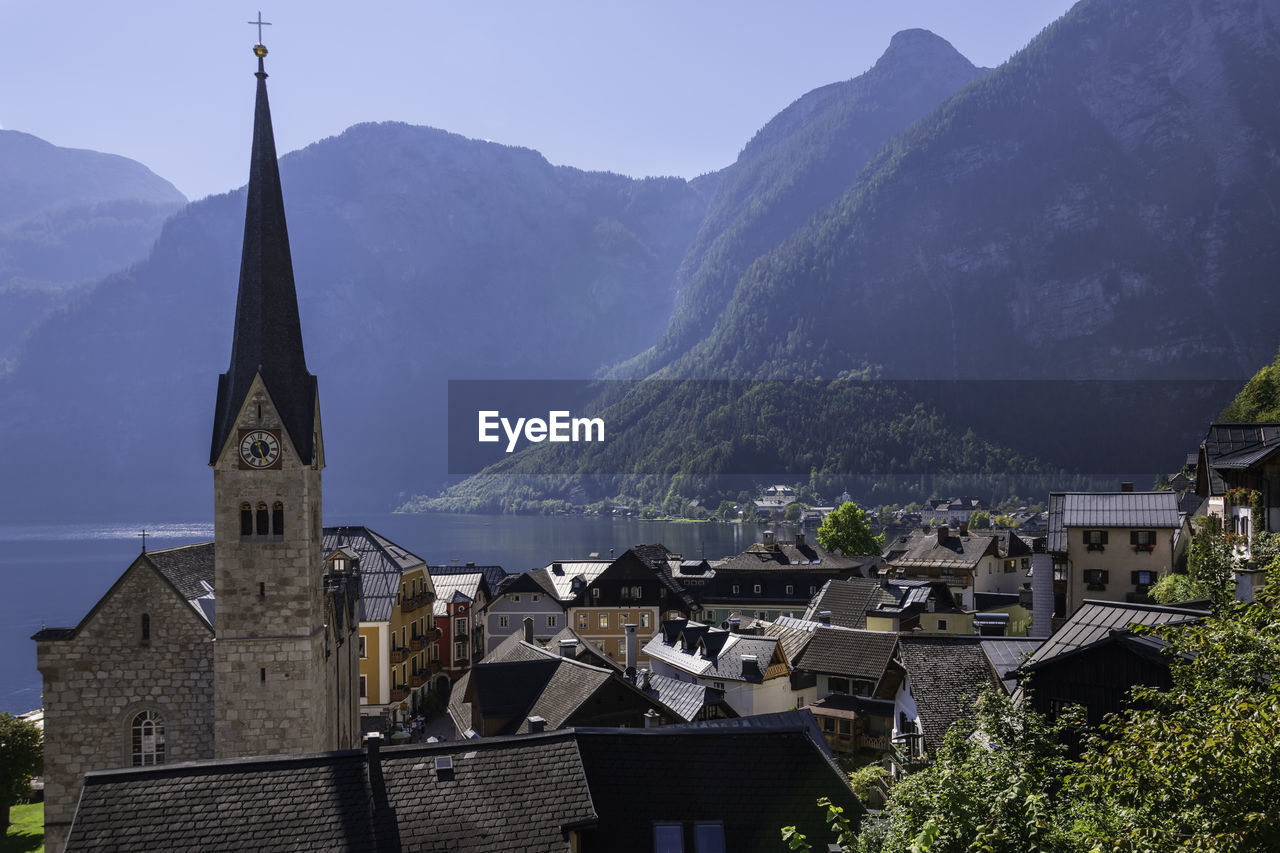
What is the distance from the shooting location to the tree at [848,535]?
11119cm

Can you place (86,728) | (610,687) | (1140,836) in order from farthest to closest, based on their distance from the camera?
(610,687) < (86,728) < (1140,836)

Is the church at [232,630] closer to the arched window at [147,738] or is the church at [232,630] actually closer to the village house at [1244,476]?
the arched window at [147,738]

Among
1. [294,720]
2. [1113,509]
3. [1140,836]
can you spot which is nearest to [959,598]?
[1113,509]

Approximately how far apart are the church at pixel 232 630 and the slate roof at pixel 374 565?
22.9 metres

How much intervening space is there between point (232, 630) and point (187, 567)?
3532 mm

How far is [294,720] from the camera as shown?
101 feet

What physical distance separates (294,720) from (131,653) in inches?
209

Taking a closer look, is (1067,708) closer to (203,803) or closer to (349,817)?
(349,817)

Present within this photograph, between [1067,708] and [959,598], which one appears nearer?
[1067,708]

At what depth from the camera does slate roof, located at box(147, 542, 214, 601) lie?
3139 centimetres

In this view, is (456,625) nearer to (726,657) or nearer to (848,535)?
(726,657)

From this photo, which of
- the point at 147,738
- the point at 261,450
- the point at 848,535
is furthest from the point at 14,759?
the point at 848,535

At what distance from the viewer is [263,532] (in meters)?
31.4

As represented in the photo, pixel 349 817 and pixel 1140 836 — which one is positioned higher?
pixel 1140 836
